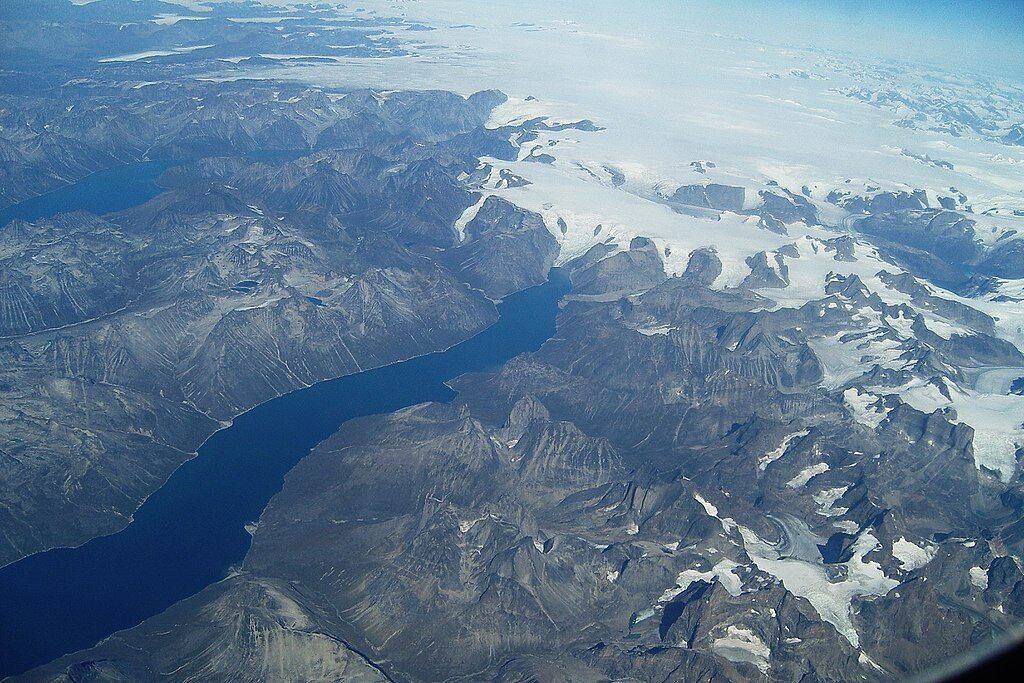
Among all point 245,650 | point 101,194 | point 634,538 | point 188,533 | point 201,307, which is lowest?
point 101,194

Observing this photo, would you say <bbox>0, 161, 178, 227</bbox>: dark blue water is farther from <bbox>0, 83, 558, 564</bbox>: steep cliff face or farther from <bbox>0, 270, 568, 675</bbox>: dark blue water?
<bbox>0, 270, 568, 675</bbox>: dark blue water

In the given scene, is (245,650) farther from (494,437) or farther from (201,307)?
(201,307)

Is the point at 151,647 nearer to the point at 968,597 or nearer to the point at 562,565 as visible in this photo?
the point at 562,565

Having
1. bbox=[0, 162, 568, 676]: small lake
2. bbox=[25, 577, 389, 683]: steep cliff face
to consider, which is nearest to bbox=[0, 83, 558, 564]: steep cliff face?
bbox=[0, 162, 568, 676]: small lake

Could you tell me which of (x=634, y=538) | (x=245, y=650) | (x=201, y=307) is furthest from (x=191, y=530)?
(x=634, y=538)

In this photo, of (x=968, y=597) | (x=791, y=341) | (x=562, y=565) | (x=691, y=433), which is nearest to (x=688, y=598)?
(x=562, y=565)

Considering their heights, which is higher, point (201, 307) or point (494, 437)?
point (201, 307)

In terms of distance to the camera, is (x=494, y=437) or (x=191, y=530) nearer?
(x=191, y=530)
